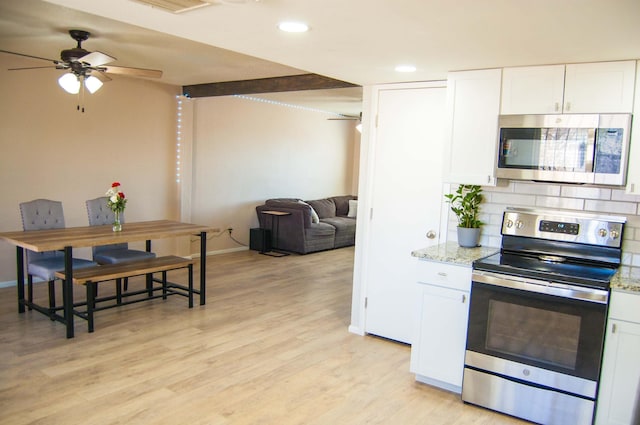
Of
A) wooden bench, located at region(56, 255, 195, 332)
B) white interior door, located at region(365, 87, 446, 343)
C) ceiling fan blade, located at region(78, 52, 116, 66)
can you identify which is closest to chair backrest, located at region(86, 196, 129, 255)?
wooden bench, located at region(56, 255, 195, 332)

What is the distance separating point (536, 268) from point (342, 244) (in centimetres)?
581

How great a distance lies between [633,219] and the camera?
2.98 metres

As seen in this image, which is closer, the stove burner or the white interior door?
the stove burner

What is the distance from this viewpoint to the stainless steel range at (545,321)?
Answer: 8.66 feet

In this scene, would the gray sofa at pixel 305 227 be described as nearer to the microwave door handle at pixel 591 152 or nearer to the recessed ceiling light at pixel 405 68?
the recessed ceiling light at pixel 405 68

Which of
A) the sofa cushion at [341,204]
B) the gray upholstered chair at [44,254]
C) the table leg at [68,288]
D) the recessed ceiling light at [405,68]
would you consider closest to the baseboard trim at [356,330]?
the recessed ceiling light at [405,68]

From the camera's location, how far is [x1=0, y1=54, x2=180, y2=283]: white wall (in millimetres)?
5152

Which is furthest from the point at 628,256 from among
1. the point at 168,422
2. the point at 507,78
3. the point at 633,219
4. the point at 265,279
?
the point at 265,279

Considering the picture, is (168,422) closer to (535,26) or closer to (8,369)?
(8,369)

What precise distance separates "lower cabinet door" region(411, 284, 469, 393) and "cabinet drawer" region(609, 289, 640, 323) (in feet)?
2.59

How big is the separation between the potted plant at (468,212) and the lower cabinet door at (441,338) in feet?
1.66

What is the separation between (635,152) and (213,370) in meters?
2.99

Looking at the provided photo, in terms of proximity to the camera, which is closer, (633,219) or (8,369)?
(633,219)

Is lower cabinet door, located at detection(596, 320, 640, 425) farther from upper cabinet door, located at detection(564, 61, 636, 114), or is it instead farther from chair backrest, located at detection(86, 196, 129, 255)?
chair backrest, located at detection(86, 196, 129, 255)
